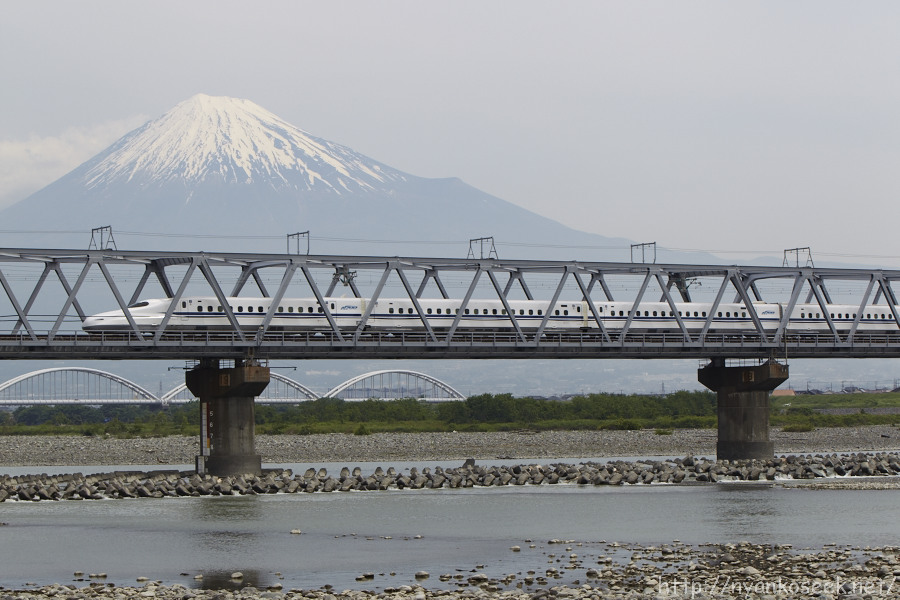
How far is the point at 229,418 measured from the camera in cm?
6800

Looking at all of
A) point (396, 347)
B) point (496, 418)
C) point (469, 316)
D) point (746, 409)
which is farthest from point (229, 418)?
point (496, 418)

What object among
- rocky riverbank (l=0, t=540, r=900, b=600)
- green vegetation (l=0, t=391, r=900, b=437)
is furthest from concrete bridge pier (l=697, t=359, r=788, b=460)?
rocky riverbank (l=0, t=540, r=900, b=600)

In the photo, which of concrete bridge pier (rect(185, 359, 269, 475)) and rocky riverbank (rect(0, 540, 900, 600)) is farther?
concrete bridge pier (rect(185, 359, 269, 475))

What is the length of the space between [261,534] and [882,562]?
21.3 meters

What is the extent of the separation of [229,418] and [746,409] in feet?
106

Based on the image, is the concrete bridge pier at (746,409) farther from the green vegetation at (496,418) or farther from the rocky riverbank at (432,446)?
the green vegetation at (496,418)

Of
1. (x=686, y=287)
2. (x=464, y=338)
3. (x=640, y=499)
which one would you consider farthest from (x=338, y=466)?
(x=640, y=499)

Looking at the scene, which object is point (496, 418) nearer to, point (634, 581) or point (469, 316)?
point (469, 316)

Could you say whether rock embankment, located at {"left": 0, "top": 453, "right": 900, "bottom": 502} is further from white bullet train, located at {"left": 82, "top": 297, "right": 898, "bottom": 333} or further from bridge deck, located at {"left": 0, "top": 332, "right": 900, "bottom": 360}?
white bullet train, located at {"left": 82, "top": 297, "right": 898, "bottom": 333}

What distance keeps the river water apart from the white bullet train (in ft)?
48.0

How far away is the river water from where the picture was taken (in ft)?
125

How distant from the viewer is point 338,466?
3467 inches

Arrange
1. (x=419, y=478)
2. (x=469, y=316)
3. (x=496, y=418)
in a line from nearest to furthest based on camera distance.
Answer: (x=419, y=478)
(x=469, y=316)
(x=496, y=418)

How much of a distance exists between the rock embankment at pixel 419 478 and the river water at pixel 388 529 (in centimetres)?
160
